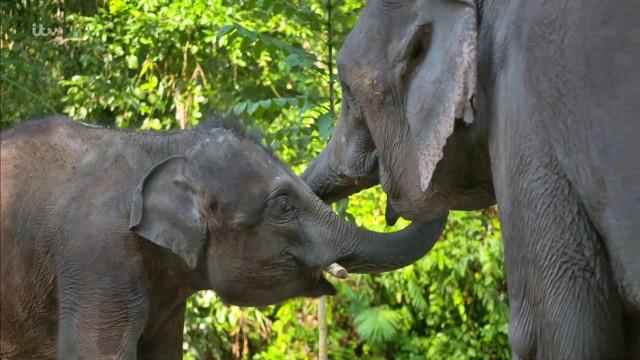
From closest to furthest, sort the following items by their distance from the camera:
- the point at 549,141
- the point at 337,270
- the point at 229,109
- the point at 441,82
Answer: the point at 549,141, the point at 441,82, the point at 337,270, the point at 229,109

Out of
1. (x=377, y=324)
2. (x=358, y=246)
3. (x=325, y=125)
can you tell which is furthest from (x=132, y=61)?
(x=358, y=246)

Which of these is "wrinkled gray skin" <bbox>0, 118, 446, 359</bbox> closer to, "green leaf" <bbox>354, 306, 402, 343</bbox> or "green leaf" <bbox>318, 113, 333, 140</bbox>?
"green leaf" <bbox>318, 113, 333, 140</bbox>

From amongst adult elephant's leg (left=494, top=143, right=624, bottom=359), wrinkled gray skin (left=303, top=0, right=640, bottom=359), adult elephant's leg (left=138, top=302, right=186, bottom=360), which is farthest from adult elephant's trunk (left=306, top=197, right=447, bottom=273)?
adult elephant's leg (left=494, top=143, right=624, bottom=359)

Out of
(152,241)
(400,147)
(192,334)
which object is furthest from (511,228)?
(192,334)

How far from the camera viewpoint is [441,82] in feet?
6.94

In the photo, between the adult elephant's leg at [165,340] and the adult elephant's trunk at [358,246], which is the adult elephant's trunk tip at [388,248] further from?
the adult elephant's leg at [165,340]

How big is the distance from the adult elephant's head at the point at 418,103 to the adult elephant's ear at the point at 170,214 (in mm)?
912

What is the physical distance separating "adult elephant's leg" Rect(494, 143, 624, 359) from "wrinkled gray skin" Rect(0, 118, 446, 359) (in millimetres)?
1591

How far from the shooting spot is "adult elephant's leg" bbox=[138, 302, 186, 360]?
3.92 metres

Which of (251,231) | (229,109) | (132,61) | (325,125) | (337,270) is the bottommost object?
(337,270)

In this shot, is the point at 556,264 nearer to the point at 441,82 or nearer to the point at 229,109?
the point at 441,82

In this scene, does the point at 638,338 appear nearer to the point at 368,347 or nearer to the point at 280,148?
the point at 280,148

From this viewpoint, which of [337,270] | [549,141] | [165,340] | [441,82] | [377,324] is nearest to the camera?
[549,141]

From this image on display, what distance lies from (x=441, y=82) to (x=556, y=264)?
15.8 inches
